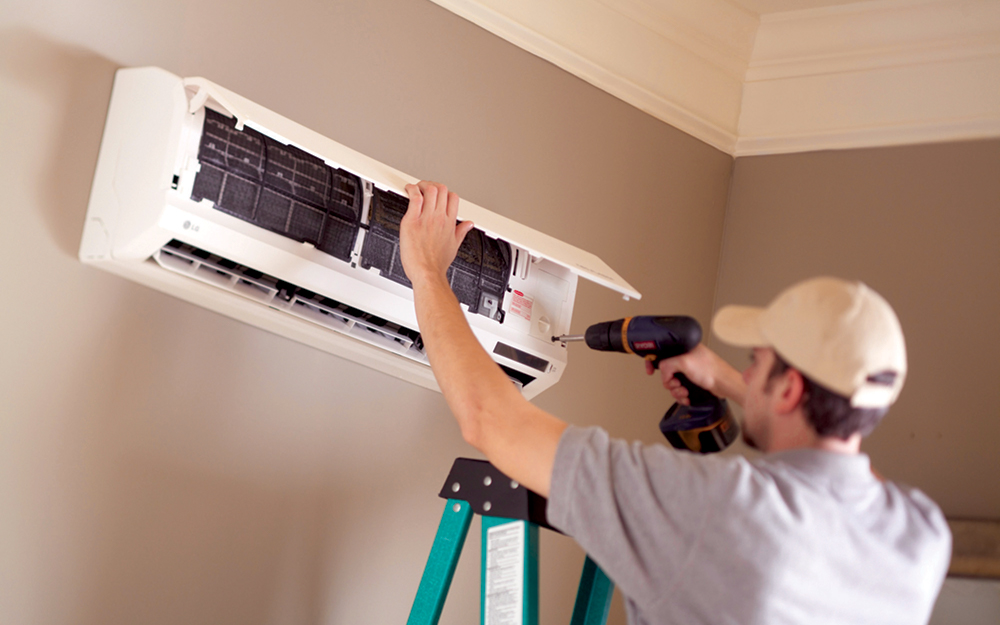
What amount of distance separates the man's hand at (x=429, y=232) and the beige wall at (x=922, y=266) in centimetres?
131

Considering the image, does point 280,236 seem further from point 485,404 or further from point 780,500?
point 780,500

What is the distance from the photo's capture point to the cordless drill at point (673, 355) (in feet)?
4.34

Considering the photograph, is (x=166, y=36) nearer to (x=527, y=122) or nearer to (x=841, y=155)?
(x=527, y=122)

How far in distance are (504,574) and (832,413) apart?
1.68 feet

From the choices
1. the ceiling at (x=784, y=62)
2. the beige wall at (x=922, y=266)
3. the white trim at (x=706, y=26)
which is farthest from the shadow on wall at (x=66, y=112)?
the beige wall at (x=922, y=266)

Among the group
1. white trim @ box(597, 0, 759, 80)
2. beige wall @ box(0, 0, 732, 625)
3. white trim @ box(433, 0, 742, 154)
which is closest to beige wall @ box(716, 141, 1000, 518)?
white trim @ box(433, 0, 742, 154)

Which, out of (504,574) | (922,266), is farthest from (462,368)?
(922,266)

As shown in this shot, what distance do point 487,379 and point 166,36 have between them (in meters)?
0.97

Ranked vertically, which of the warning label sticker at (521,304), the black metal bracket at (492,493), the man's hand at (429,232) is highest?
the man's hand at (429,232)

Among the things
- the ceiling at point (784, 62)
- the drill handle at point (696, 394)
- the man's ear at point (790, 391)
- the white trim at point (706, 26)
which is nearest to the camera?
the man's ear at point (790, 391)

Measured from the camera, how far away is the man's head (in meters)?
0.94

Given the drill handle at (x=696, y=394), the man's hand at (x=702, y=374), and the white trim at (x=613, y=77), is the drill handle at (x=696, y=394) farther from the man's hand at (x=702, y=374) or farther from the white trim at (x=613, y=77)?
the white trim at (x=613, y=77)

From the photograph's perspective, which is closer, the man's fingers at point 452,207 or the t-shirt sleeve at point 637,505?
the t-shirt sleeve at point 637,505

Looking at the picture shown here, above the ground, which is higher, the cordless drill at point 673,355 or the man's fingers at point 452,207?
the man's fingers at point 452,207
